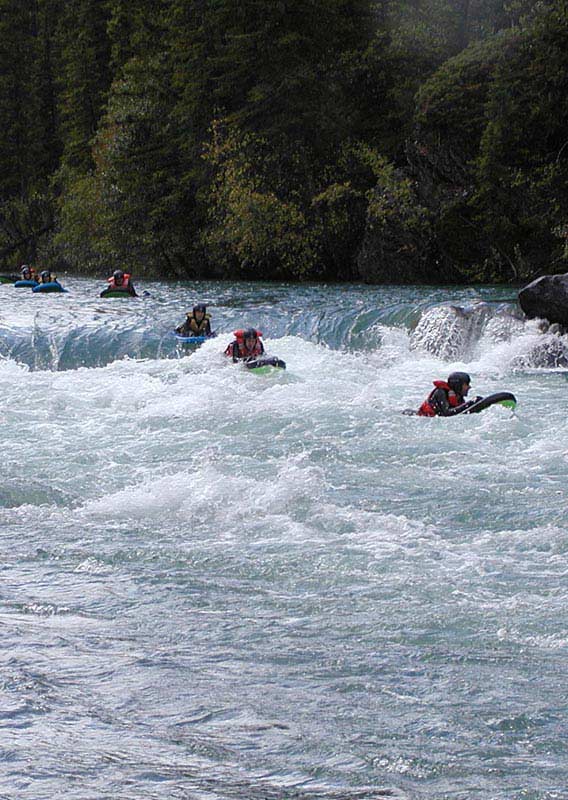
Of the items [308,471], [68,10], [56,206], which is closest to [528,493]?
[308,471]

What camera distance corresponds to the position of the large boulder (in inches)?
606

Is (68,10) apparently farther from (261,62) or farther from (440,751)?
(440,751)

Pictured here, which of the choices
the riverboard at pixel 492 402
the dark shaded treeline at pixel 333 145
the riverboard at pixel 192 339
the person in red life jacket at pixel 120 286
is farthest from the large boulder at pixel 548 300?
the person in red life jacket at pixel 120 286

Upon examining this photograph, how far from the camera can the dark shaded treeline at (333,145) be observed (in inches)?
941

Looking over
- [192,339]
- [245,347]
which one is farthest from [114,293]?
[245,347]

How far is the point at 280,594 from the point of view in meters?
5.67

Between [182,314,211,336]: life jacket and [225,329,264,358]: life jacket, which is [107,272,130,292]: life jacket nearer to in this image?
[182,314,211,336]: life jacket

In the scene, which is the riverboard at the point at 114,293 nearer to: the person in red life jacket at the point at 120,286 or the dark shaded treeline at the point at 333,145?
the person in red life jacket at the point at 120,286

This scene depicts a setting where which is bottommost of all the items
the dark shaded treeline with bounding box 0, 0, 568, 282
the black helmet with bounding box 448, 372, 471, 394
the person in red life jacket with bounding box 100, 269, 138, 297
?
the person in red life jacket with bounding box 100, 269, 138, 297

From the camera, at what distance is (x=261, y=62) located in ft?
99.5

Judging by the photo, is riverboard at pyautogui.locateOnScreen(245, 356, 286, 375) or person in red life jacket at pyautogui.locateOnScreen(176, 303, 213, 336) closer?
riverboard at pyautogui.locateOnScreen(245, 356, 286, 375)

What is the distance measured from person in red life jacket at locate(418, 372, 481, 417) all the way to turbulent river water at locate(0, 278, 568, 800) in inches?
5.8

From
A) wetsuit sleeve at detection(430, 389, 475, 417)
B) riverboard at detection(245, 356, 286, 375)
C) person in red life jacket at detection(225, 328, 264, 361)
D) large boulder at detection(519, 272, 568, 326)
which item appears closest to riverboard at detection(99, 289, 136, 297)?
person in red life jacket at detection(225, 328, 264, 361)

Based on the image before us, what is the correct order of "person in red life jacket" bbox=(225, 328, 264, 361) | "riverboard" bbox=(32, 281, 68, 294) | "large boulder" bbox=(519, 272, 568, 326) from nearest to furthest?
"person in red life jacket" bbox=(225, 328, 264, 361), "large boulder" bbox=(519, 272, 568, 326), "riverboard" bbox=(32, 281, 68, 294)
